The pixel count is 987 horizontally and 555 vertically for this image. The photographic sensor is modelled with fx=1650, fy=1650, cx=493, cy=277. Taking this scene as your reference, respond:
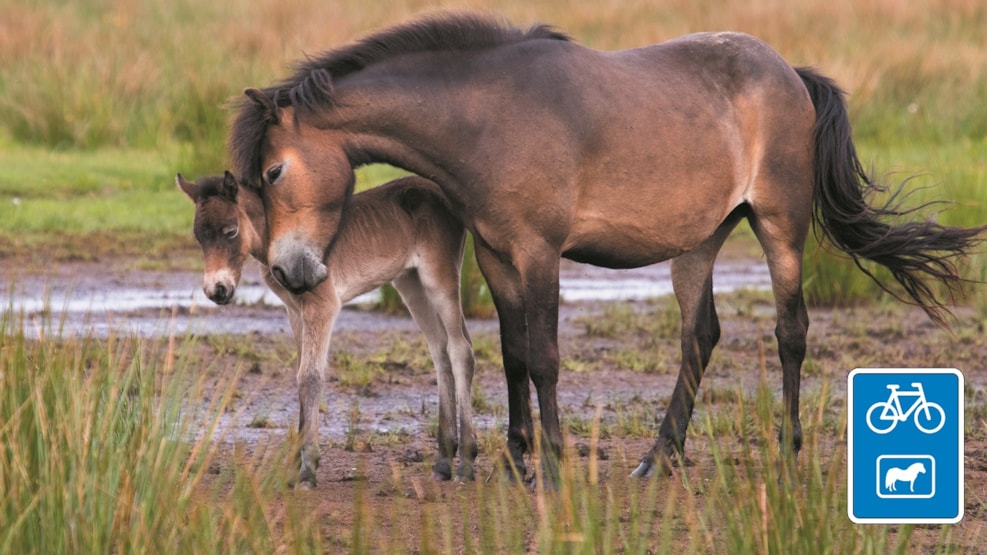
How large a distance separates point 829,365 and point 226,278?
13.8 ft

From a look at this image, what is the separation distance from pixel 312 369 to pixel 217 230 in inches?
26.4

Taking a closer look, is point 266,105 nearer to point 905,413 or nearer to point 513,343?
point 513,343

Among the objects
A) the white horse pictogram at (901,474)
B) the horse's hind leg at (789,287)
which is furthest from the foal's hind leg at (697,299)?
the white horse pictogram at (901,474)

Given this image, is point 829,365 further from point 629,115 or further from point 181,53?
point 181,53

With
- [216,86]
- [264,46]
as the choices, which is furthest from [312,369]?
[264,46]

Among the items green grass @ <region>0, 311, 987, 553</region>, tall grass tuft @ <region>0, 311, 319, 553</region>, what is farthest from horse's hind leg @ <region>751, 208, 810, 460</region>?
tall grass tuft @ <region>0, 311, 319, 553</region>

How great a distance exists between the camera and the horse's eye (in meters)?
6.04

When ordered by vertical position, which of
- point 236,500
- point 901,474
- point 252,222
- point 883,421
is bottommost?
point 236,500

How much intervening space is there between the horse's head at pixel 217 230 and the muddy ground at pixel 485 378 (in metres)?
0.23

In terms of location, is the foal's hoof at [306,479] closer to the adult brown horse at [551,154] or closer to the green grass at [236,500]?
the green grass at [236,500]

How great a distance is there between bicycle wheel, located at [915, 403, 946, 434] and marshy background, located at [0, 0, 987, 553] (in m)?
0.48

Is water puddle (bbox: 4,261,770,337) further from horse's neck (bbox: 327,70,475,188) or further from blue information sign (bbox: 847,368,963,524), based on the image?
blue information sign (bbox: 847,368,963,524)

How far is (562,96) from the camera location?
6324mm

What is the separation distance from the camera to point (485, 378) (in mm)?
9125
